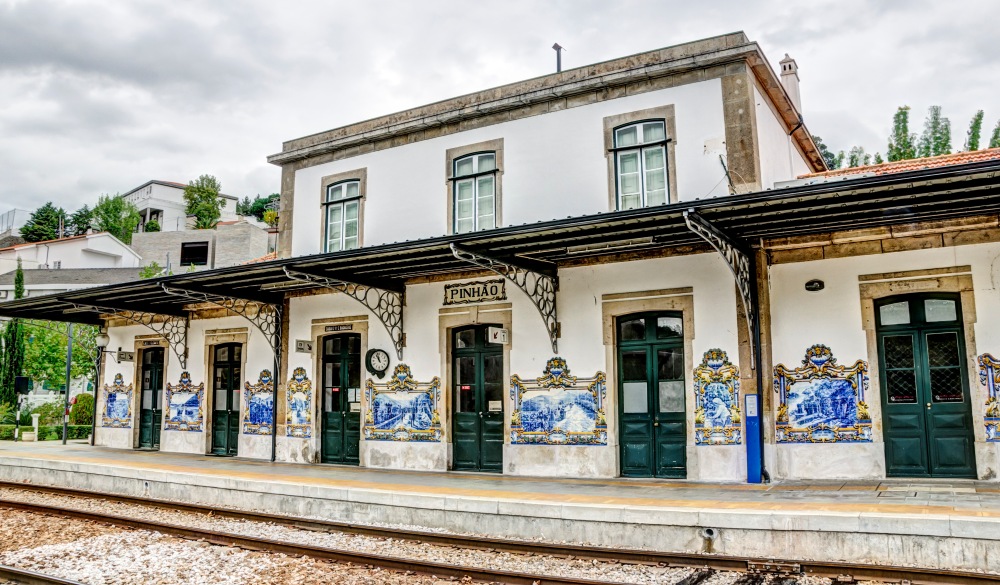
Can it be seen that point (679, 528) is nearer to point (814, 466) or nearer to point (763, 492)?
point (763, 492)

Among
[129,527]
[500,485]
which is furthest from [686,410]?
[129,527]

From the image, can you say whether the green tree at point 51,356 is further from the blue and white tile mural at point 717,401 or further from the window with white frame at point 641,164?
the blue and white tile mural at point 717,401

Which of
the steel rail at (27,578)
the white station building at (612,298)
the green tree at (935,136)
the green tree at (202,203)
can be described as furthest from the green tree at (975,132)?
the green tree at (202,203)

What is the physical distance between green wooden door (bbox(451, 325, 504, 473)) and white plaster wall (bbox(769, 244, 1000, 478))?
4.19 metres

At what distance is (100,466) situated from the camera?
12805 millimetres


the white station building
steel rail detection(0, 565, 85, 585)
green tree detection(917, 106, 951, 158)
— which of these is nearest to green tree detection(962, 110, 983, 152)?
green tree detection(917, 106, 951, 158)

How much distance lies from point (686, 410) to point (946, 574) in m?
4.61

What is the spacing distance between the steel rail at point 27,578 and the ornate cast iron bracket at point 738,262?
6912mm

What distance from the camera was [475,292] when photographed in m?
12.1

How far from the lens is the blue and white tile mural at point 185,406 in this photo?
616 inches

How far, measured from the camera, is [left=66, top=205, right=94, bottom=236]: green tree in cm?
5972

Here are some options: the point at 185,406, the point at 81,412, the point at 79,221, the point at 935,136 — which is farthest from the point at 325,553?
the point at 79,221

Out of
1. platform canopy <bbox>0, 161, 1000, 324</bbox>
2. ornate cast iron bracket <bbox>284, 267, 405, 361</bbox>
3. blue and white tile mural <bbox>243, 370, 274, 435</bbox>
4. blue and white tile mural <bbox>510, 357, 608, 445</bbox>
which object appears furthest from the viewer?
blue and white tile mural <bbox>243, 370, 274, 435</bbox>

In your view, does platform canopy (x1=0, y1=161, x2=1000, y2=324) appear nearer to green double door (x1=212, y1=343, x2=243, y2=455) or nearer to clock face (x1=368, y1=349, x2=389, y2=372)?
clock face (x1=368, y1=349, x2=389, y2=372)
